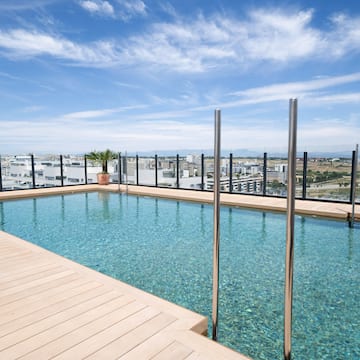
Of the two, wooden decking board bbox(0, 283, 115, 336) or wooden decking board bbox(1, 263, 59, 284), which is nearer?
wooden decking board bbox(0, 283, 115, 336)

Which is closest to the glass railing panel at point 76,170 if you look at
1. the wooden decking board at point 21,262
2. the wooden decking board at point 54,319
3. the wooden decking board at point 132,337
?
the wooden decking board at point 21,262

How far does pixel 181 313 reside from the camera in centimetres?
176

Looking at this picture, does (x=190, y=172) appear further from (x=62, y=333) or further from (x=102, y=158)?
(x=62, y=333)

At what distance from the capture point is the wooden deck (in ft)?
4.53

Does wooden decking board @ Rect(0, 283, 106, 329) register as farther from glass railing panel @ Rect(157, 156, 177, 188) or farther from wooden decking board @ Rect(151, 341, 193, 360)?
glass railing panel @ Rect(157, 156, 177, 188)

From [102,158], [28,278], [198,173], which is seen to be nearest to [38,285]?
[28,278]

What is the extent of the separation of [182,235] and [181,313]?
2.72 m

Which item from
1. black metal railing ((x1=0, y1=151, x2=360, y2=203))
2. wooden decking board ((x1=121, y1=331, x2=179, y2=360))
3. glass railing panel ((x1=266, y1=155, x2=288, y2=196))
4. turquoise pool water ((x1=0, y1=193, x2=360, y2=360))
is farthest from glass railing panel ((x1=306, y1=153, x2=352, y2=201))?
wooden decking board ((x1=121, y1=331, x2=179, y2=360))

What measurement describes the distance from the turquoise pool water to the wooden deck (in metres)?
0.56

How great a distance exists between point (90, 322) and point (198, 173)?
7.10 meters

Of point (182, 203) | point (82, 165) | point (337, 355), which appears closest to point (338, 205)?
point (182, 203)

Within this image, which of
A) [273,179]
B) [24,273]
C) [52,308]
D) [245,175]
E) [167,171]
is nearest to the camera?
[52,308]

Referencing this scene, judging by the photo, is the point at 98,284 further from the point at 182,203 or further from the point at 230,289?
the point at 182,203

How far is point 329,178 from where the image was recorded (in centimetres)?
616
